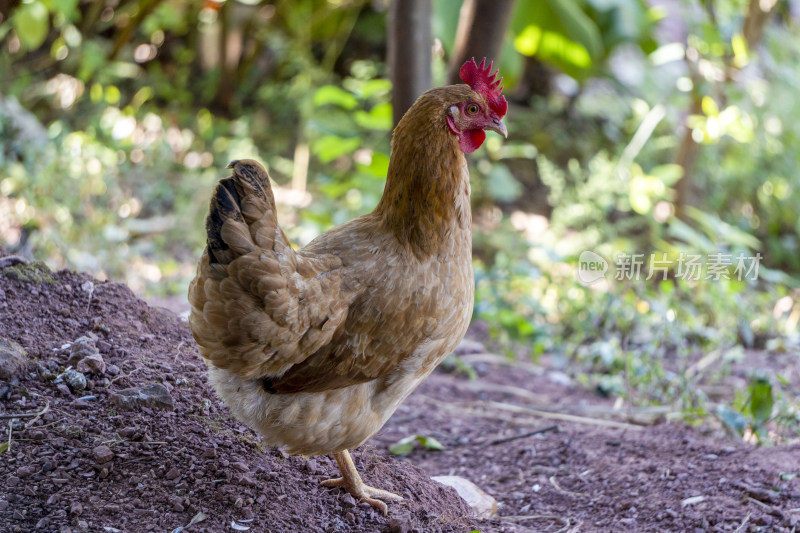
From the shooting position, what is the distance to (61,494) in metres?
2.10

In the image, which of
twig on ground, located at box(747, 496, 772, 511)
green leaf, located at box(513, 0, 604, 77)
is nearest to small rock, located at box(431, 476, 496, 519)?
twig on ground, located at box(747, 496, 772, 511)

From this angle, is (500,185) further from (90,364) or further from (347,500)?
(90,364)

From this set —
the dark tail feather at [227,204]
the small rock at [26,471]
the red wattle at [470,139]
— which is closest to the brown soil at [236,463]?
the small rock at [26,471]

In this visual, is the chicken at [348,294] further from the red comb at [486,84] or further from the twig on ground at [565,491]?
the twig on ground at [565,491]

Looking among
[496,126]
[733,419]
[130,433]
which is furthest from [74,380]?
[733,419]

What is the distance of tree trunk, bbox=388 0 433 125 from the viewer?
3986 mm

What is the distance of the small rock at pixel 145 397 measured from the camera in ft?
8.21

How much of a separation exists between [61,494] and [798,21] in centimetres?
1078

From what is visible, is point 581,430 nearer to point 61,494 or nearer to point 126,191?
point 61,494

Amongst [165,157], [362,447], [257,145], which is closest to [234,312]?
[362,447]

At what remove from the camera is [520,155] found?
27.8 ft

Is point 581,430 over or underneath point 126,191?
underneath

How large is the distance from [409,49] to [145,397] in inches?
97.9

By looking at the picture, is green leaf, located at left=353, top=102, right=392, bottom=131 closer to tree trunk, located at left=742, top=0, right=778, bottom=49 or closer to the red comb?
the red comb
